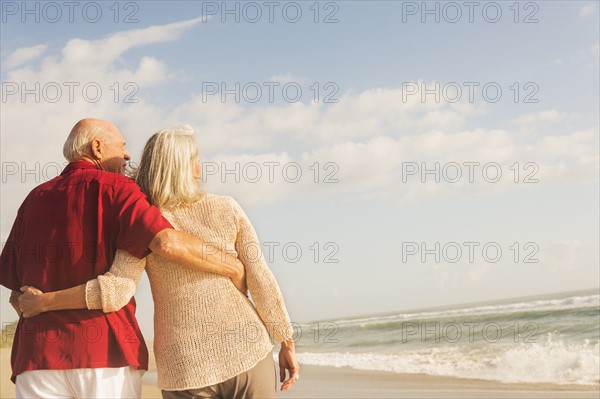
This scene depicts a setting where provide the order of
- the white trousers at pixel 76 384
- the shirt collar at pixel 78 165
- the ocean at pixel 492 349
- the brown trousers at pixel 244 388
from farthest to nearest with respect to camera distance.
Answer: the ocean at pixel 492 349
the shirt collar at pixel 78 165
the brown trousers at pixel 244 388
the white trousers at pixel 76 384

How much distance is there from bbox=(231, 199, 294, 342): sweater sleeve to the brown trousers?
149mm

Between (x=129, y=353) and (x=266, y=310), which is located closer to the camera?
(x=129, y=353)

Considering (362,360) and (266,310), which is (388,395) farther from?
(266,310)

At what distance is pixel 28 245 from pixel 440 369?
8.98 m

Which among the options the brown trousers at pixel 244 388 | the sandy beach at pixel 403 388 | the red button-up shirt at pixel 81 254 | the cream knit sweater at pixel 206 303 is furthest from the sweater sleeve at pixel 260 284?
the sandy beach at pixel 403 388

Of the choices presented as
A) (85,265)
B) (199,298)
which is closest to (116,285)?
(85,265)

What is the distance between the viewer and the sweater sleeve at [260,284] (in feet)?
8.58

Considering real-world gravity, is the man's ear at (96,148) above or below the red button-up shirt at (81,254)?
above

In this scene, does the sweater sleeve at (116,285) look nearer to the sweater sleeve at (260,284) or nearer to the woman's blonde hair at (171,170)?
the woman's blonde hair at (171,170)

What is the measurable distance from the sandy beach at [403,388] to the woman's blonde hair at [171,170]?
5.64m

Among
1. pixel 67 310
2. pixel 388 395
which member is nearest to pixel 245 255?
pixel 67 310

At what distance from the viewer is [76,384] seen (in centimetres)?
238

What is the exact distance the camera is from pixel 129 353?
242 cm

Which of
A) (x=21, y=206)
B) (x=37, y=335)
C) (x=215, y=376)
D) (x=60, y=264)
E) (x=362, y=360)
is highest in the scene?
(x=21, y=206)
